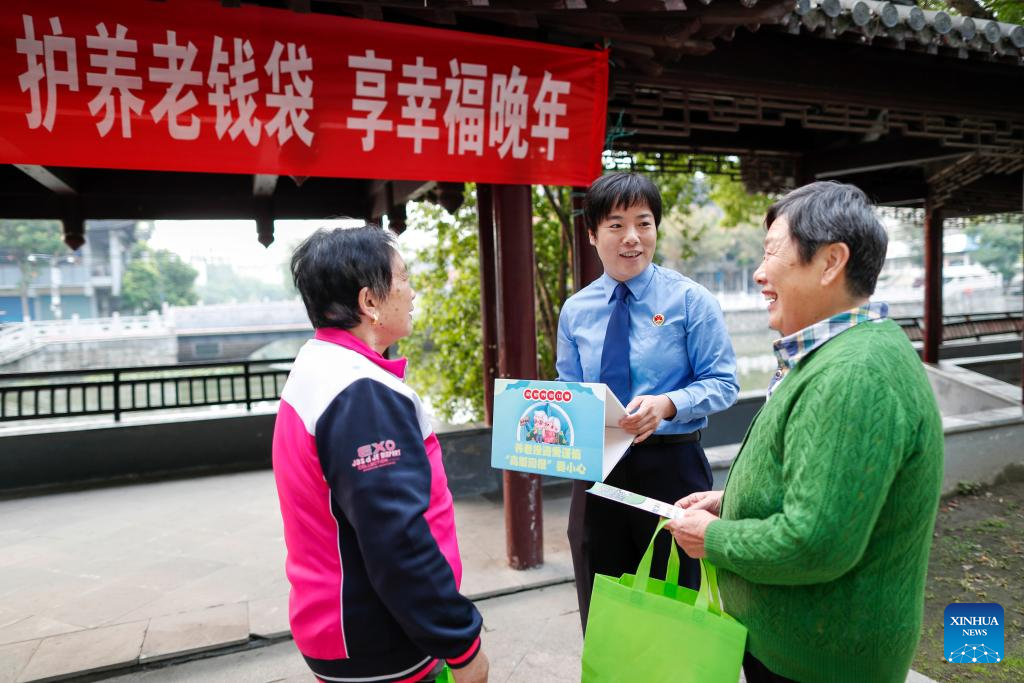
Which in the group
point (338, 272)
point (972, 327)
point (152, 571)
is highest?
point (338, 272)

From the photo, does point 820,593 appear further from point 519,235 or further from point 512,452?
point 519,235

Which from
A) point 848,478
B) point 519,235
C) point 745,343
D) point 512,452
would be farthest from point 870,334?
point 745,343

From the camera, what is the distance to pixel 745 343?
1126 inches

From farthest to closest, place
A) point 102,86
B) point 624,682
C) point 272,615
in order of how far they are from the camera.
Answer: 1. point 272,615
2. point 102,86
3. point 624,682

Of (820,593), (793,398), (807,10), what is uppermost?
(807,10)

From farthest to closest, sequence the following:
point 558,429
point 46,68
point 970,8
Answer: point 970,8 < point 46,68 < point 558,429

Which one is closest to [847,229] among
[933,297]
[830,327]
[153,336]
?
[830,327]

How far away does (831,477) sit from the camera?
3.70 feet

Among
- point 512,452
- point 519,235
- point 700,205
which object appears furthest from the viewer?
point 700,205

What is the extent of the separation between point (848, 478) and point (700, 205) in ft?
26.3

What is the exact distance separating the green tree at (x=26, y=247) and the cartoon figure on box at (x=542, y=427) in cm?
2816

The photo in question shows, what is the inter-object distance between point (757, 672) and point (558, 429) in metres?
0.78

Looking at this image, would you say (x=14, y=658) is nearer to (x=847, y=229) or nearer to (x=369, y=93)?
(x=369, y=93)

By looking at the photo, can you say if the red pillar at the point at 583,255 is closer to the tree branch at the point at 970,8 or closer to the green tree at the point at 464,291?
the green tree at the point at 464,291
